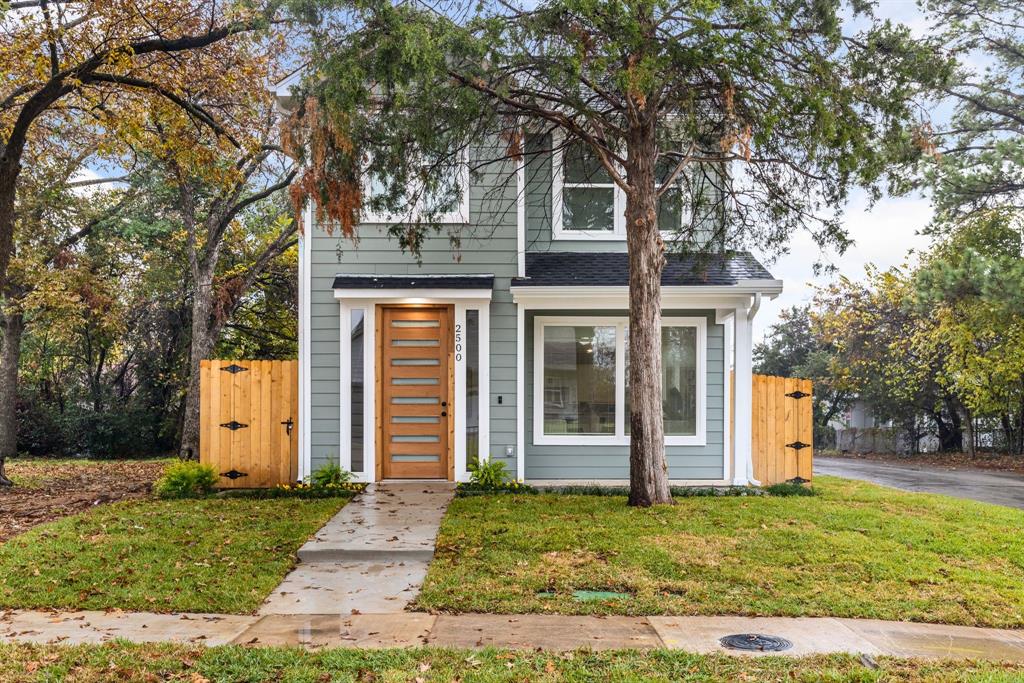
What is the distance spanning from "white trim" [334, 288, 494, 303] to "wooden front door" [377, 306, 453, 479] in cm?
38

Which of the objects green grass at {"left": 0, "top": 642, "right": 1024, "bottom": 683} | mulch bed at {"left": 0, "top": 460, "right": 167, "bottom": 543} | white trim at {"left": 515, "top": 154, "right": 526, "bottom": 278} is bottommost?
mulch bed at {"left": 0, "top": 460, "right": 167, "bottom": 543}

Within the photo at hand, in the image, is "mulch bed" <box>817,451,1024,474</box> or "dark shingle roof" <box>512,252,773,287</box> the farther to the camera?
"mulch bed" <box>817,451,1024,474</box>

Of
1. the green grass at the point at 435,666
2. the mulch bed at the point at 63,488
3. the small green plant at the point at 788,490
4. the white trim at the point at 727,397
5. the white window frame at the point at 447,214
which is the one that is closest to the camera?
the green grass at the point at 435,666

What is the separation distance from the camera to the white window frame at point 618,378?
10367 mm

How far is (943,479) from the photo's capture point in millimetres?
14289

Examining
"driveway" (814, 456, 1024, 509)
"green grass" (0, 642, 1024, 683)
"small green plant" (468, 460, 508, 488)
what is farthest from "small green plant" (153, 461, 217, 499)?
"driveway" (814, 456, 1024, 509)

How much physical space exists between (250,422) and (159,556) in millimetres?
3762

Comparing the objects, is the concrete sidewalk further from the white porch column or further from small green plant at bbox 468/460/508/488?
the white porch column

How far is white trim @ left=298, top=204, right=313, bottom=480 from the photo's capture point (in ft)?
32.4

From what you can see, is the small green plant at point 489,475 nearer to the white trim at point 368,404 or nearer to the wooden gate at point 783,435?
the white trim at point 368,404

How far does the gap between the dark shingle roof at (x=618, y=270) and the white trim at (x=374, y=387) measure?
0.81 m

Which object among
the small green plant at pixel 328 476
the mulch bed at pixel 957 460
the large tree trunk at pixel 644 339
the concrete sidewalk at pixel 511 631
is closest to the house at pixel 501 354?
the small green plant at pixel 328 476

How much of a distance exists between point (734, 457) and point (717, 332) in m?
1.75

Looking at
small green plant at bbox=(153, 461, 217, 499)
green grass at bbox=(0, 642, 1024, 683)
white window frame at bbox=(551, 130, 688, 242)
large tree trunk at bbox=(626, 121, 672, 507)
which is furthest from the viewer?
white window frame at bbox=(551, 130, 688, 242)
